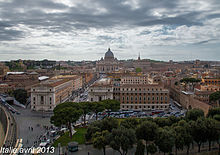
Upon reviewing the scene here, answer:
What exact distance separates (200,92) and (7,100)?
46382 millimetres

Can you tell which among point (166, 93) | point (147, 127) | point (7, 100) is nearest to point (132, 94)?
point (166, 93)

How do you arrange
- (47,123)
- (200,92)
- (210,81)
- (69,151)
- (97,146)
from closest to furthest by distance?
(97,146) → (69,151) → (47,123) → (200,92) → (210,81)

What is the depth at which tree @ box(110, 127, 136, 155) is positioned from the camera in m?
22.2

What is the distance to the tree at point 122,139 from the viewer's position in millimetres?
22247

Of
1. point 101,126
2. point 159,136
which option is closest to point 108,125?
point 101,126

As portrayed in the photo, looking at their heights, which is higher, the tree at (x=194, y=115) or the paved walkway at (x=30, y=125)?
the tree at (x=194, y=115)

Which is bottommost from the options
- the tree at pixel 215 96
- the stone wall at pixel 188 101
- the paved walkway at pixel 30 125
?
the paved walkway at pixel 30 125

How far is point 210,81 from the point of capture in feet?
218

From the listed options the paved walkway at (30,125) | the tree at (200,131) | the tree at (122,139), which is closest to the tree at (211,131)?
the tree at (200,131)

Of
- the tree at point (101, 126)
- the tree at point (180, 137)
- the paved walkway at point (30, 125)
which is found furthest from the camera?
the paved walkway at point (30, 125)

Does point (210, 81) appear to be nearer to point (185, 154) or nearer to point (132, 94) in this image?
point (132, 94)

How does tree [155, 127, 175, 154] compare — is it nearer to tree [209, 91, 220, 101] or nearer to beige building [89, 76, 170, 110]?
tree [209, 91, 220, 101]

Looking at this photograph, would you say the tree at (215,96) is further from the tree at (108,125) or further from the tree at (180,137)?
the tree at (108,125)

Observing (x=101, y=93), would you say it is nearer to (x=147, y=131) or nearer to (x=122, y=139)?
(x=147, y=131)
